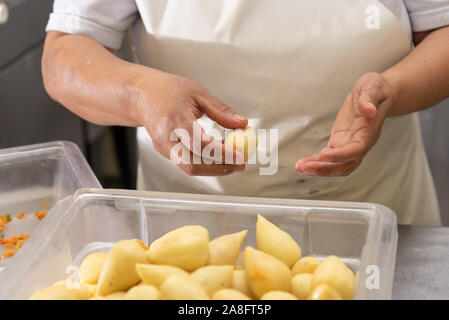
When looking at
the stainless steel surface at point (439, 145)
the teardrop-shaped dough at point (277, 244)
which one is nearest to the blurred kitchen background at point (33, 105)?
the stainless steel surface at point (439, 145)

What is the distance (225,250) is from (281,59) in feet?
1.64

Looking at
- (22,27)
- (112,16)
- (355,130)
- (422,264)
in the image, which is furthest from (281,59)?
(22,27)

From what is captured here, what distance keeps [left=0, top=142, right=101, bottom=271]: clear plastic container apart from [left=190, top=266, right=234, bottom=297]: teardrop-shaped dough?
0.54 metres

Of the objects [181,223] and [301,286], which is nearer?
[301,286]

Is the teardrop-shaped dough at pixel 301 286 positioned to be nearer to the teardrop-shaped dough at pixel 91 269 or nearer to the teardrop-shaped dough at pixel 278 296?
the teardrop-shaped dough at pixel 278 296

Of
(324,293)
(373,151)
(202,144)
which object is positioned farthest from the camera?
(373,151)

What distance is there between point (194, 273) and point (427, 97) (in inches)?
25.3

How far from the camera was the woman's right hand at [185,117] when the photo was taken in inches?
30.9

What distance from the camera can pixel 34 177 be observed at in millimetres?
1044

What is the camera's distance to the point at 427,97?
38.9 inches

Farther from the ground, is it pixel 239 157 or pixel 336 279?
pixel 239 157

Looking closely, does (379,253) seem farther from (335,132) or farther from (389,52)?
(389,52)

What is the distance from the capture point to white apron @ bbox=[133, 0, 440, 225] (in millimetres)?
963

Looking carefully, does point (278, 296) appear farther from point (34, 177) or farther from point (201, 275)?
point (34, 177)
